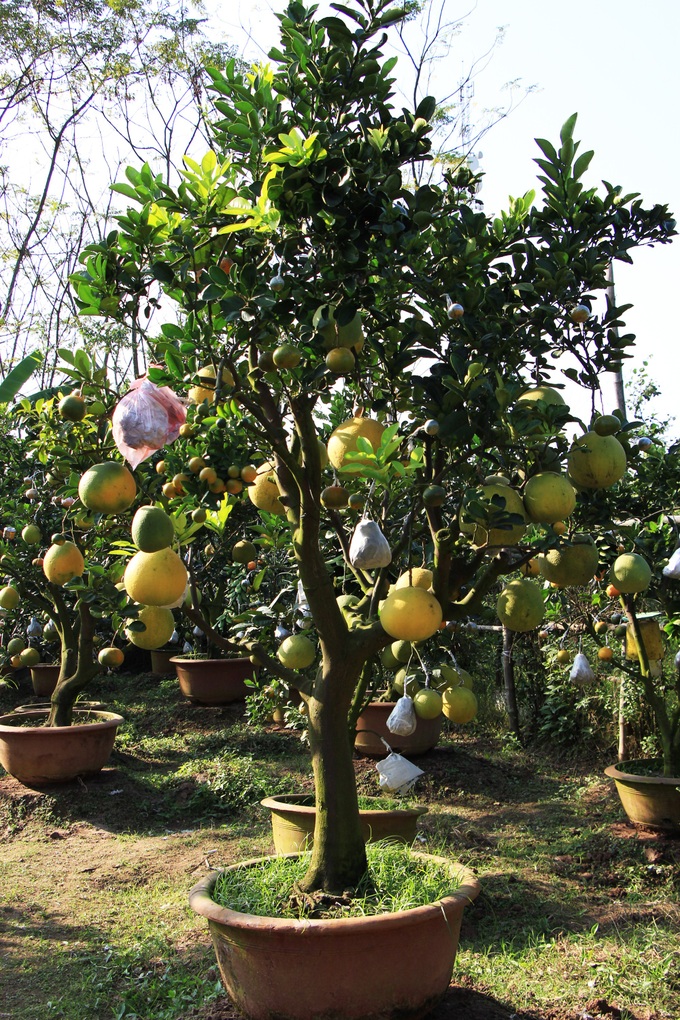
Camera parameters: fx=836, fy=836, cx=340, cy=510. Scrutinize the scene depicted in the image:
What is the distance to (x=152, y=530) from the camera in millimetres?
1938

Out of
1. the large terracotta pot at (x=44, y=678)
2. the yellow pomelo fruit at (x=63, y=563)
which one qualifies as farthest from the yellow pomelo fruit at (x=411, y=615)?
the large terracotta pot at (x=44, y=678)

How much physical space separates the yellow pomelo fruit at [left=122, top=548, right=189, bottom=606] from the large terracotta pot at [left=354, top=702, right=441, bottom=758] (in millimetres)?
4056

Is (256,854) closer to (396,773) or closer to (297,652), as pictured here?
(396,773)

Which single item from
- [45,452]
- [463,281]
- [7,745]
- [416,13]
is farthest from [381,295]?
[416,13]

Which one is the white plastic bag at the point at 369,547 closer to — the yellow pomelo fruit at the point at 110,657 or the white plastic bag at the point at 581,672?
the yellow pomelo fruit at the point at 110,657

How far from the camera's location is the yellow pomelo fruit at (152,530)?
1.94 m

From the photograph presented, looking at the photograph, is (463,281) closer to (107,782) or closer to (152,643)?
(152,643)

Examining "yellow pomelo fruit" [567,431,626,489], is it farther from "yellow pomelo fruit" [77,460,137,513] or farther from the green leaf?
the green leaf

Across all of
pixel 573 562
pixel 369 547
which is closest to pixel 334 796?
pixel 369 547

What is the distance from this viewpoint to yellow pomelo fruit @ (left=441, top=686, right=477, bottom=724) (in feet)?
9.18

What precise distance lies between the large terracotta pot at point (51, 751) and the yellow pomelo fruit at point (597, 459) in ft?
13.9

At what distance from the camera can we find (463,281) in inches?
84.3

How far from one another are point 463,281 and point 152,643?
127 cm

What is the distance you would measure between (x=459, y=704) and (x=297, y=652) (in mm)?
586
